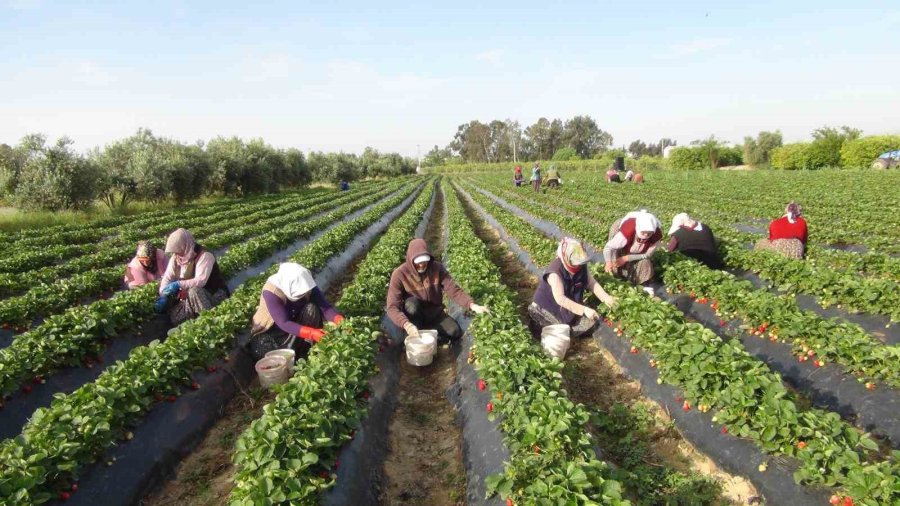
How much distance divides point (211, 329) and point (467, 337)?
3.44 m

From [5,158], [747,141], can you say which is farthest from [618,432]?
[747,141]

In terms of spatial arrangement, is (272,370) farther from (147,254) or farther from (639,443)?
(147,254)

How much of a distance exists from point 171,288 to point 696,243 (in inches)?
379

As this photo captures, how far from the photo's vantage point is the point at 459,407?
5.63 meters

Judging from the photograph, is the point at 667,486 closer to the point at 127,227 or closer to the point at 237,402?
the point at 237,402

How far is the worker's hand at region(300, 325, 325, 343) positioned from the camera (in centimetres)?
606

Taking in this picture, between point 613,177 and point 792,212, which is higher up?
point 792,212

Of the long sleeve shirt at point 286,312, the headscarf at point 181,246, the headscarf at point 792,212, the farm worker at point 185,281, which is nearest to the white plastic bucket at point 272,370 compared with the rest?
the long sleeve shirt at point 286,312

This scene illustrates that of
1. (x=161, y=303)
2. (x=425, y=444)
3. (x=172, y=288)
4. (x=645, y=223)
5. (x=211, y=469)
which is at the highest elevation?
(x=645, y=223)

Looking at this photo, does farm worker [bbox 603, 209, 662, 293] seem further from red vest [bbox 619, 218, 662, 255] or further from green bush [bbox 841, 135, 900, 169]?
green bush [bbox 841, 135, 900, 169]

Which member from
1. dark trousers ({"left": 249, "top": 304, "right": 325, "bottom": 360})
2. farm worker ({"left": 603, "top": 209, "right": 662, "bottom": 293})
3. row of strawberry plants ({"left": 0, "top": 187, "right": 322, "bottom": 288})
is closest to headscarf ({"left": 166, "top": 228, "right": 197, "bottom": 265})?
dark trousers ({"left": 249, "top": 304, "right": 325, "bottom": 360})

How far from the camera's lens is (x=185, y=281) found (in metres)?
7.82

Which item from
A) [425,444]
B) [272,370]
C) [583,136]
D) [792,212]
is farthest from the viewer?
[583,136]

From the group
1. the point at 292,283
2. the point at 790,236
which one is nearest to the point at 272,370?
the point at 292,283
